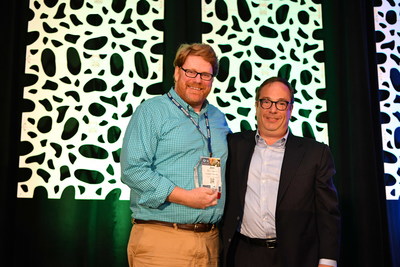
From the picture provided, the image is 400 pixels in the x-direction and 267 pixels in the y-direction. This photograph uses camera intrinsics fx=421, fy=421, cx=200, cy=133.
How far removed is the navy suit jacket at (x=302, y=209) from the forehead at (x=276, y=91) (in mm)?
284

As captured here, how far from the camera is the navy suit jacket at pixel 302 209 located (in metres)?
2.12

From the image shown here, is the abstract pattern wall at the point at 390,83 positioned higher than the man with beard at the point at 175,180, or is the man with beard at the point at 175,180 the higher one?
the abstract pattern wall at the point at 390,83

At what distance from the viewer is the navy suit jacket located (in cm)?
212

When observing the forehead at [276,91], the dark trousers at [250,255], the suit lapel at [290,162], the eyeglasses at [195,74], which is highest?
the eyeglasses at [195,74]

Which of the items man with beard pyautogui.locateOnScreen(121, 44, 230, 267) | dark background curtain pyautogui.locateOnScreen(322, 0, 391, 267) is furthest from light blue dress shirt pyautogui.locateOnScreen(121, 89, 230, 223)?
dark background curtain pyautogui.locateOnScreen(322, 0, 391, 267)

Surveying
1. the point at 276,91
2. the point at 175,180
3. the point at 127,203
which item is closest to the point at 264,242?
the point at 175,180

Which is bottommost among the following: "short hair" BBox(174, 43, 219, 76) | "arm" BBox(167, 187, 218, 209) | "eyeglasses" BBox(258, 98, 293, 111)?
"arm" BBox(167, 187, 218, 209)

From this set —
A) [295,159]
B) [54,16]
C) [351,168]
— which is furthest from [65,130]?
[351,168]

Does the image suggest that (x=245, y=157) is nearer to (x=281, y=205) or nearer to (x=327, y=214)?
(x=281, y=205)

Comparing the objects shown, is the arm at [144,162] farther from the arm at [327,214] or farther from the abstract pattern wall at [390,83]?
the abstract pattern wall at [390,83]

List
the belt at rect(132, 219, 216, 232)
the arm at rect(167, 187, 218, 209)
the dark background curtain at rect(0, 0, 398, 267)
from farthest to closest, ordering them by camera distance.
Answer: the dark background curtain at rect(0, 0, 398, 267) → the belt at rect(132, 219, 216, 232) → the arm at rect(167, 187, 218, 209)

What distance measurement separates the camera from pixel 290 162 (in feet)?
7.27

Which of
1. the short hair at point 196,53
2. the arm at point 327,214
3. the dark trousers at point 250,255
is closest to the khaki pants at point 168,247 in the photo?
the dark trousers at point 250,255

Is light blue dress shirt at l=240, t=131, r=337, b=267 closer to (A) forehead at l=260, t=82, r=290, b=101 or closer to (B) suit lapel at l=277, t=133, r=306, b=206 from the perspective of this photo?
(B) suit lapel at l=277, t=133, r=306, b=206
